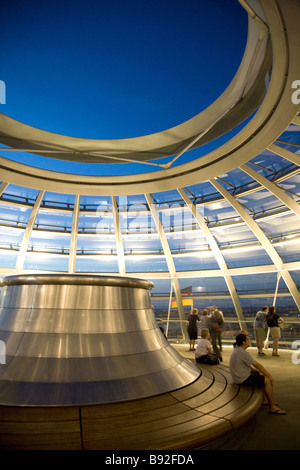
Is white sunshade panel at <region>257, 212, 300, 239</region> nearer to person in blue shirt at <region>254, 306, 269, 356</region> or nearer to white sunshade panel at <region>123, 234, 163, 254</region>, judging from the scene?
person in blue shirt at <region>254, 306, 269, 356</region>

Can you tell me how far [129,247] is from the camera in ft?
60.7

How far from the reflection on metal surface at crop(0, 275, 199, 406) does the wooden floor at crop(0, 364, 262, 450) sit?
0.28m

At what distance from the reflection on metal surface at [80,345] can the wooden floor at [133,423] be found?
0.28 metres

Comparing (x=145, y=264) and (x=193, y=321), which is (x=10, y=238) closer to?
(x=145, y=264)

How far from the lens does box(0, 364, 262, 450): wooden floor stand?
333cm

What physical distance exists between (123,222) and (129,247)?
234 centimetres

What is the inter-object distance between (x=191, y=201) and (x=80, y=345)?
11.0 meters

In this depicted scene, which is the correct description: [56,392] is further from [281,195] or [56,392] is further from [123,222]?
[123,222]

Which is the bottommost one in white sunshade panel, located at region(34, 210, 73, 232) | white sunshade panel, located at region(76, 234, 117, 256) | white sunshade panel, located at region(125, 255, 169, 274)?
white sunshade panel, located at region(125, 255, 169, 274)

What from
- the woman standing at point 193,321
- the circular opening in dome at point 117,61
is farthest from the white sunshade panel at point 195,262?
the circular opening in dome at point 117,61

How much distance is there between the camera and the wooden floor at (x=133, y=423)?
3.33 m

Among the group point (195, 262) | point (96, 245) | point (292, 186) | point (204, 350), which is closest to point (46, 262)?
point (96, 245)

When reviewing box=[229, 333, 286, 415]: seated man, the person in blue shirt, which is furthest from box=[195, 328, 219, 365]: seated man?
the person in blue shirt

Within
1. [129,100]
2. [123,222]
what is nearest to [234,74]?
[129,100]
